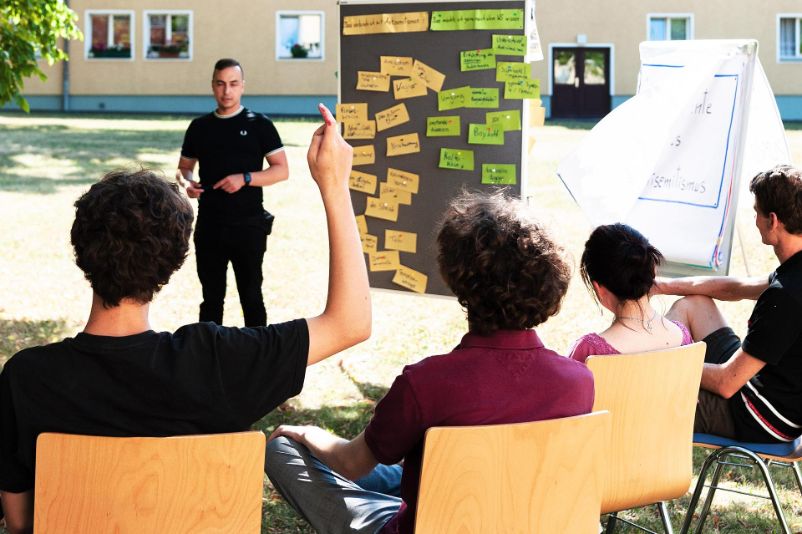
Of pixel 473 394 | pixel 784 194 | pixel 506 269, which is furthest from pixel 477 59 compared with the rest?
pixel 473 394

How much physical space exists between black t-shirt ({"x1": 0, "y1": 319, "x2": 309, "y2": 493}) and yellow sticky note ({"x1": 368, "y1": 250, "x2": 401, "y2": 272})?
325cm

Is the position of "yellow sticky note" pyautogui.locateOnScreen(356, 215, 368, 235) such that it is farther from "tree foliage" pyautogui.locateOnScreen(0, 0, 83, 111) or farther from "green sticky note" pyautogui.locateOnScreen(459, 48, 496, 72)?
"tree foliage" pyautogui.locateOnScreen(0, 0, 83, 111)

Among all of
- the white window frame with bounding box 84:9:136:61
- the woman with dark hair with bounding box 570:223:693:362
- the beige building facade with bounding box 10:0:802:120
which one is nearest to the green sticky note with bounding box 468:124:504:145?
the woman with dark hair with bounding box 570:223:693:362

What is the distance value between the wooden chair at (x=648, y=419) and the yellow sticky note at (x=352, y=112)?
277 cm

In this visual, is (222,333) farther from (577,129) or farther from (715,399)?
(577,129)

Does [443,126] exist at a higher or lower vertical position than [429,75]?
lower


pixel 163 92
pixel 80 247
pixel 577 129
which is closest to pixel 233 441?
pixel 80 247

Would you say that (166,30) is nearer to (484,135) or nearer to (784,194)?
(484,135)

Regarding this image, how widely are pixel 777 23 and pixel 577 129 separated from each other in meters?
6.71

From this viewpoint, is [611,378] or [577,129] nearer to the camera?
[611,378]

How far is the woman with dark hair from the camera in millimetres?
2881

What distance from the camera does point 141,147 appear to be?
1658cm

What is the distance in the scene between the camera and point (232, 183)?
5047 mm

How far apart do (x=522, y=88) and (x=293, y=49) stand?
68.9 feet
